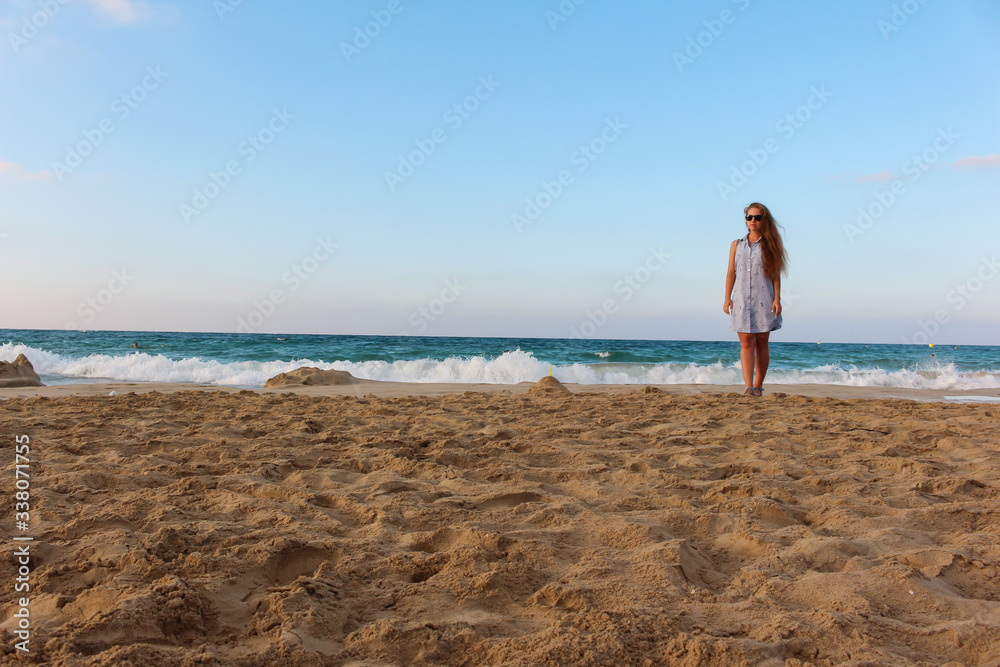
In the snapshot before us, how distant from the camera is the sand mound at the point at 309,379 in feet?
26.7

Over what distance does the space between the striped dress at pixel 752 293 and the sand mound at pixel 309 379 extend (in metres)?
5.33

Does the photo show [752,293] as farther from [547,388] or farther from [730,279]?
[547,388]

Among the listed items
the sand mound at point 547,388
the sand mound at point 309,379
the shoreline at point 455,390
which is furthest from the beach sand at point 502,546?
the sand mound at point 309,379

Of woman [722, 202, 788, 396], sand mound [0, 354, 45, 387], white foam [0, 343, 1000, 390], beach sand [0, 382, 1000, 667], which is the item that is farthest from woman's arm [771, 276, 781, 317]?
sand mound [0, 354, 45, 387]

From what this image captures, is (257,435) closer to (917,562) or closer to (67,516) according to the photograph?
(67,516)

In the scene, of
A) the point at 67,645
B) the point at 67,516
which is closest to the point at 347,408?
the point at 67,516

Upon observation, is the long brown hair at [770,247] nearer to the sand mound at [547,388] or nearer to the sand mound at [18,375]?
the sand mound at [547,388]

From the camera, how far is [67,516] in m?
2.17

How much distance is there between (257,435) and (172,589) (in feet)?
6.99

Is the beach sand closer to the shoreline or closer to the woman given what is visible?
the woman

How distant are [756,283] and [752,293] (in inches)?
4.1

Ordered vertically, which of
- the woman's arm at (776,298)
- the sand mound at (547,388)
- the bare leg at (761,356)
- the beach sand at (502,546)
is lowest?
the beach sand at (502,546)

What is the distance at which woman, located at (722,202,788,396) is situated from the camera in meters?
5.81

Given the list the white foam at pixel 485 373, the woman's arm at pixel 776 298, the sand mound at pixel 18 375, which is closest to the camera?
the woman's arm at pixel 776 298
